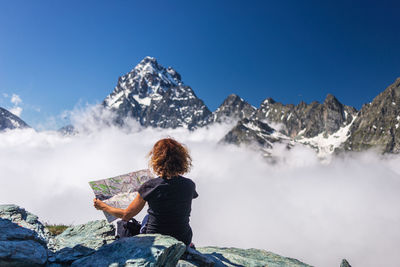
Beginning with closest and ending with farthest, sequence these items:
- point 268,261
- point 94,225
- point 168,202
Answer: point 168,202
point 268,261
point 94,225

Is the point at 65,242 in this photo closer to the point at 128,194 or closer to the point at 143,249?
the point at 128,194

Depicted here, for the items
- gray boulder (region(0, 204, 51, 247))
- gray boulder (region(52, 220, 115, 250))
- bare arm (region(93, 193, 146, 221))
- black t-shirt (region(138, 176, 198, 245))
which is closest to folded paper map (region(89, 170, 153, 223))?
bare arm (region(93, 193, 146, 221))

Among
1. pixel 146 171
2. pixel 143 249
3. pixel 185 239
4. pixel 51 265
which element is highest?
pixel 146 171

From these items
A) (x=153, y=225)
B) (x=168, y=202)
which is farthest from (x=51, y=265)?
(x=168, y=202)

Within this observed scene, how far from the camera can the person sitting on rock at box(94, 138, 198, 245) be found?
5523 millimetres

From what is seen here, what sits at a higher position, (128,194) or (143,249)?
(128,194)

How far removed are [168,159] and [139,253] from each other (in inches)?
76.9

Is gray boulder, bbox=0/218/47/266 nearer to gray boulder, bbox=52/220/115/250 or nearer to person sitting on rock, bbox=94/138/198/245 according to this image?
person sitting on rock, bbox=94/138/198/245

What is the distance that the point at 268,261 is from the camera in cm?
838

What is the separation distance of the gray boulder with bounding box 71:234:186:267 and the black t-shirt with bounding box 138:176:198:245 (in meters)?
0.45

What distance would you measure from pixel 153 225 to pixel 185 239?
0.86 metres

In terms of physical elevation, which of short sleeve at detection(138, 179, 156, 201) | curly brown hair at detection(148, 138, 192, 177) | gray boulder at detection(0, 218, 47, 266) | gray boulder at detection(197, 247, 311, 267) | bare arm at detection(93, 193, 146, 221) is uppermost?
curly brown hair at detection(148, 138, 192, 177)

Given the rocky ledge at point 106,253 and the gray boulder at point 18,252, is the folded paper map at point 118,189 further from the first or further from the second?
the gray boulder at point 18,252

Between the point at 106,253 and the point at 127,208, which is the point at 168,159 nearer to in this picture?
the point at 127,208
